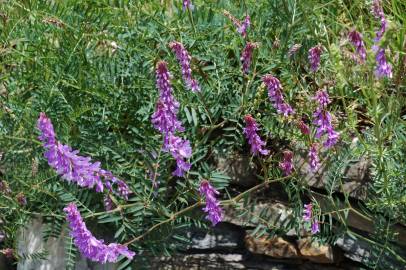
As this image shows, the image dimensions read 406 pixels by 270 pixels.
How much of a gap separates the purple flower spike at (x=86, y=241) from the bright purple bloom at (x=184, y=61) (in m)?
0.59

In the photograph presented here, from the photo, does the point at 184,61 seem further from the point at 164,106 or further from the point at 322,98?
the point at 322,98

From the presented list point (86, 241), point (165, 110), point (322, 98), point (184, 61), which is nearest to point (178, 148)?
point (165, 110)

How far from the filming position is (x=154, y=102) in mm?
2809

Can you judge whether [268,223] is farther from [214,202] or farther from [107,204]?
[107,204]

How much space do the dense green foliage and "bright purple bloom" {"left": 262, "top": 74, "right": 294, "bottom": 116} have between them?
0.59 feet

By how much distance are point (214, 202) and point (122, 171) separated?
51 centimetres

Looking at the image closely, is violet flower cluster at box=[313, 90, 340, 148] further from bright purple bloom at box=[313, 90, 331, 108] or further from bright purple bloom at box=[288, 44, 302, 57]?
bright purple bloom at box=[288, 44, 302, 57]

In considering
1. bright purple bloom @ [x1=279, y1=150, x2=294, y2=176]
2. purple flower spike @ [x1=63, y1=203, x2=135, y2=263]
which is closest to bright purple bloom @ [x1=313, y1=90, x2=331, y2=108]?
bright purple bloom @ [x1=279, y1=150, x2=294, y2=176]


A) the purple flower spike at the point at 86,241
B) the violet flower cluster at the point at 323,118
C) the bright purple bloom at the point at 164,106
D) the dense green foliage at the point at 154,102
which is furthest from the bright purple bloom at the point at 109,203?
the violet flower cluster at the point at 323,118

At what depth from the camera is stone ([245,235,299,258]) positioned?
9.57ft

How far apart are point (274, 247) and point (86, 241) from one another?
0.98m

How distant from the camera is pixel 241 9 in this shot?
2926mm

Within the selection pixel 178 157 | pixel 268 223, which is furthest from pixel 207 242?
pixel 178 157

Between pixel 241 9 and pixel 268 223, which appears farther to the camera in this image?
pixel 241 9
